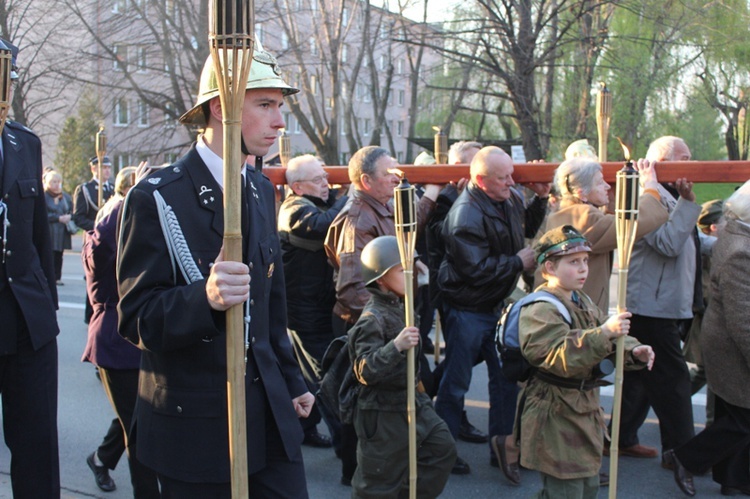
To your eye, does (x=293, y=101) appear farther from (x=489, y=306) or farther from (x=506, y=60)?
(x=489, y=306)

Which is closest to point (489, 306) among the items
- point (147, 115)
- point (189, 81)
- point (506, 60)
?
point (506, 60)

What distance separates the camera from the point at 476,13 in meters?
14.5

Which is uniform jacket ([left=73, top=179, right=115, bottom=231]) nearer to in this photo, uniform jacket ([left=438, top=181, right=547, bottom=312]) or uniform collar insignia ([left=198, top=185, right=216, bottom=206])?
uniform jacket ([left=438, top=181, right=547, bottom=312])

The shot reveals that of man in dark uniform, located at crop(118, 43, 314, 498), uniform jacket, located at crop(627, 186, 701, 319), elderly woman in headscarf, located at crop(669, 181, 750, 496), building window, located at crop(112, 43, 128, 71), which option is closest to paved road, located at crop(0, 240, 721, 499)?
elderly woman in headscarf, located at crop(669, 181, 750, 496)

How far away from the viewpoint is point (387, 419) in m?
4.18

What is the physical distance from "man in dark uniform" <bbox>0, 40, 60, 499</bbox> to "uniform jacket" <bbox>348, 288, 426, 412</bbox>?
1.44 meters

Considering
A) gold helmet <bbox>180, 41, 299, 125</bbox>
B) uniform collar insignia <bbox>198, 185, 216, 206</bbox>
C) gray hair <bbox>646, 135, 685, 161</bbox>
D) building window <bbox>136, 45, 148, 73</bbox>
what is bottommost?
uniform collar insignia <bbox>198, 185, 216, 206</bbox>

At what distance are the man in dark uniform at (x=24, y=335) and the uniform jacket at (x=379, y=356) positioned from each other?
1.44 m

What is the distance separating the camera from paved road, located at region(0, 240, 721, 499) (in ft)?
16.5

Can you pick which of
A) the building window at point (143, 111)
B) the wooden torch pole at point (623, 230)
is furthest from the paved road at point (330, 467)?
the building window at point (143, 111)

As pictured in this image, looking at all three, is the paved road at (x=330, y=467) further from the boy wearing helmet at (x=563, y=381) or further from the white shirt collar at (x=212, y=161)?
the white shirt collar at (x=212, y=161)

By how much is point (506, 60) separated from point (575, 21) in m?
1.75

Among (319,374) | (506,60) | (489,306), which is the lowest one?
(319,374)

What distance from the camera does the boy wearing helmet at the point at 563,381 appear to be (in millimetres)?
3777
